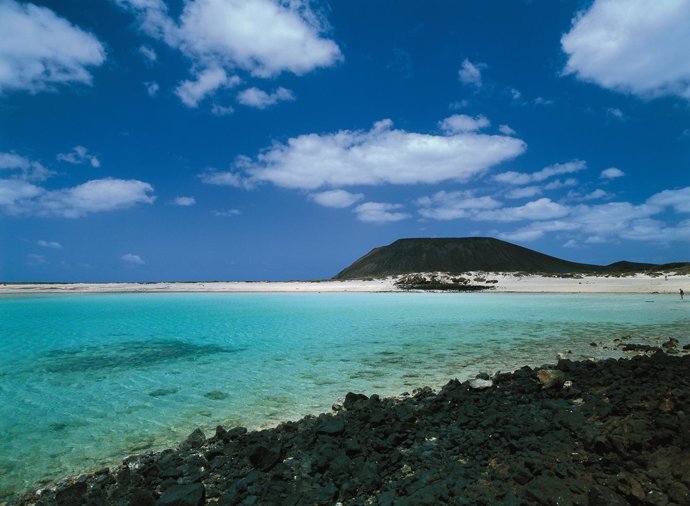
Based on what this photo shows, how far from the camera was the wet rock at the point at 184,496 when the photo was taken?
4652 mm

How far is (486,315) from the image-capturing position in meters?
25.8

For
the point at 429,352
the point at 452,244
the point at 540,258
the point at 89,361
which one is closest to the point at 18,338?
the point at 89,361

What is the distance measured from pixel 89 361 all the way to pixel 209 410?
8.10 meters

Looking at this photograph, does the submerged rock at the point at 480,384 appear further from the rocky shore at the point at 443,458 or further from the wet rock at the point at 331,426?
the wet rock at the point at 331,426

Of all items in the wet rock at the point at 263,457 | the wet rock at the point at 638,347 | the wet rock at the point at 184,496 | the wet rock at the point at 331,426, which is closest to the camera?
the wet rock at the point at 184,496

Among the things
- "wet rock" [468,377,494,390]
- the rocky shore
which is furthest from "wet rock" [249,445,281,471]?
"wet rock" [468,377,494,390]

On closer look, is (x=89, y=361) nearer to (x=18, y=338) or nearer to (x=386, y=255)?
(x=18, y=338)

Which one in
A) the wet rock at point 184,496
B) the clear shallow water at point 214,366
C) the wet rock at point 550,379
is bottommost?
the clear shallow water at point 214,366

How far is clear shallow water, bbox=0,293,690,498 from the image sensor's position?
298 inches

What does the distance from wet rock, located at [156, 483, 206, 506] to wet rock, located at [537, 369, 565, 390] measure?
670 centimetres

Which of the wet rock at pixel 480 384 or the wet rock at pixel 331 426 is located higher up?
the wet rock at pixel 480 384

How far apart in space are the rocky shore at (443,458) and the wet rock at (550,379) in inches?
11.4

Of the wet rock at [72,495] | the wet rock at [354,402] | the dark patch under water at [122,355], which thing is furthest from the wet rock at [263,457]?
the dark patch under water at [122,355]

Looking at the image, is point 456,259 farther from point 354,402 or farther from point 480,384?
point 354,402
